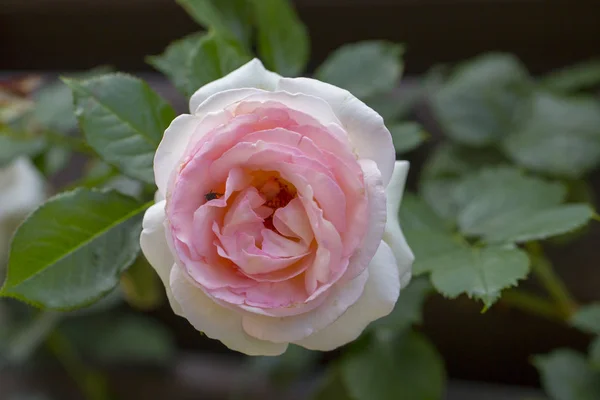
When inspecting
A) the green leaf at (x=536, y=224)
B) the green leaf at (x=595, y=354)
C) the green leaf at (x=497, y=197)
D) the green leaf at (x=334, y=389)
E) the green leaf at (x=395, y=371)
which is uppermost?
the green leaf at (x=536, y=224)

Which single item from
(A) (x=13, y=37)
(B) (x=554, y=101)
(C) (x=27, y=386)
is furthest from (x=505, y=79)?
(C) (x=27, y=386)

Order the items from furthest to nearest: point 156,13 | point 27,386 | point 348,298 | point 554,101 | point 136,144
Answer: point 27,386
point 156,13
point 554,101
point 136,144
point 348,298

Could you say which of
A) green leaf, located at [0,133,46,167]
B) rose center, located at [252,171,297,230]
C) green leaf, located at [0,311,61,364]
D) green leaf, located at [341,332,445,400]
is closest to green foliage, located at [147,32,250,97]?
rose center, located at [252,171,297,230]

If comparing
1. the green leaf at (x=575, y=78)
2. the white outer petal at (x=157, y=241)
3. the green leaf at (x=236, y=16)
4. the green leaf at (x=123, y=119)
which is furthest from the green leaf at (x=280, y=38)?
the green leaf at (x=575, y=78)

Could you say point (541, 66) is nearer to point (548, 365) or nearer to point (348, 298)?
point (548, 365)

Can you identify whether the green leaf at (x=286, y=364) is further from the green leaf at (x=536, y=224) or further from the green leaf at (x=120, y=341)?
the green leaf at (x=536, y=224)

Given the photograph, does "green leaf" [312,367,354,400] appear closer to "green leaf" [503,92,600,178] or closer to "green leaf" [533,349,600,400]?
"green leaf" [533,349,600,400]

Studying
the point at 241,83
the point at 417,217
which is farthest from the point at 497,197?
the point at 241,83
